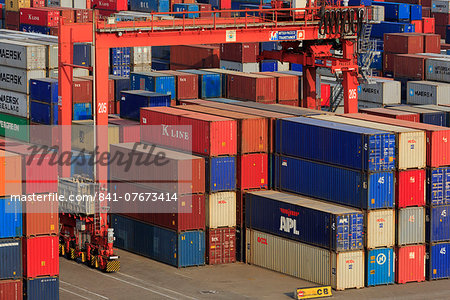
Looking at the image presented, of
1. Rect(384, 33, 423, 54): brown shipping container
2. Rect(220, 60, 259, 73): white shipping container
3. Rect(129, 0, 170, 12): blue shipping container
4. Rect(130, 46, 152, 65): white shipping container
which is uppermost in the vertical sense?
Rect(129, 0, 170, 12): blue shipping container

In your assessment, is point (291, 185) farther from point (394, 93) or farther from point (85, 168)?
point (394, 93)

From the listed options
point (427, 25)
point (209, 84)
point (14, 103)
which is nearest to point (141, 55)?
point (14, 103)

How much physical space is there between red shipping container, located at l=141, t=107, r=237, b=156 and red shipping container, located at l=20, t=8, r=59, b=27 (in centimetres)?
4593

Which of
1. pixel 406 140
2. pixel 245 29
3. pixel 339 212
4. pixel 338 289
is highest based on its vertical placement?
pixel 245 29

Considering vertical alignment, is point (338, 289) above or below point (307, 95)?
below

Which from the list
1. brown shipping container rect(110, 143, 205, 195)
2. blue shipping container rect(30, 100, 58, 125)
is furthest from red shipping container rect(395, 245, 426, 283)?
blue shipping container rect(30, 100, 58, 125)

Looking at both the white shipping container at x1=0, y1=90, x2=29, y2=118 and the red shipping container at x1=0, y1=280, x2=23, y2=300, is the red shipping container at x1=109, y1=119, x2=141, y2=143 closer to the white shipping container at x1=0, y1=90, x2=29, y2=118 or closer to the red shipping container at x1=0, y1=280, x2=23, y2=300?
the white shipping container at x1=0, y1=90, x2=29, y2=118

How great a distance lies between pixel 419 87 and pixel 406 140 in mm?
26385

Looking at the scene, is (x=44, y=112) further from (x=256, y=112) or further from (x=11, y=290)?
(x=11, y=290)

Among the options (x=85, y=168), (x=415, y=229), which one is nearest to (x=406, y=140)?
(x=415, y=229)

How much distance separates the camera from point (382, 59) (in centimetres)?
10725

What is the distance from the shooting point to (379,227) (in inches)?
2608

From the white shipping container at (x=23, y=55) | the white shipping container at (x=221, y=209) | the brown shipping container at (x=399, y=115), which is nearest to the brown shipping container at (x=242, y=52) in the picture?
the white shipping container at (x=23, y=55)

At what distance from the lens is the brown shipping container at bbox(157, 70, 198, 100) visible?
285 feet
